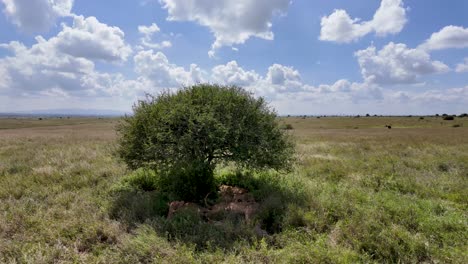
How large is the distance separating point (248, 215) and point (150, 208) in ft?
8.76

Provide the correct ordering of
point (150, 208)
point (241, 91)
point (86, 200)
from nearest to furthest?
point (150, 208), point (86, 200), point (241, 91)

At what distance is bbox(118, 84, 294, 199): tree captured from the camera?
27.5ft

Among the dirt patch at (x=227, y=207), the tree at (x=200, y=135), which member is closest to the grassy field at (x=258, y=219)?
the dirt patch at (x=227, y=207)

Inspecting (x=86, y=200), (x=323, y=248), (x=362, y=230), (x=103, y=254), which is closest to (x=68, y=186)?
(x=86, y=200)

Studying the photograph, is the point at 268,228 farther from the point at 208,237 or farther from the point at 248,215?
the point at 208,237

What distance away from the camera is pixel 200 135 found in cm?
835

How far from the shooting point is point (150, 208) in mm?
7867

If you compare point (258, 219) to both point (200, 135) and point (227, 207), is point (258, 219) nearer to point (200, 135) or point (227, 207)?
point (227, 207)

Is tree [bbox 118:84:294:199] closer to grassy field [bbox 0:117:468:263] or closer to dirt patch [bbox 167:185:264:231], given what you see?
dirt patch [bbox 167:185:264:231]

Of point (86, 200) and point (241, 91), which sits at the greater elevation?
point (241, 91)

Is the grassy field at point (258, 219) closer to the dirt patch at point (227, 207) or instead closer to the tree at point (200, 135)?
the dirt patch at point (227, 207)

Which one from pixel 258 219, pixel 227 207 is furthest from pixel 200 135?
pixel 258 219

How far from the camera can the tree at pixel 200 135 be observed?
8.39 meters

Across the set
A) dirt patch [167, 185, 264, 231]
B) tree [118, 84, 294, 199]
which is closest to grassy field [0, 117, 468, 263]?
dirt patch [167, 185, 264, 231]
